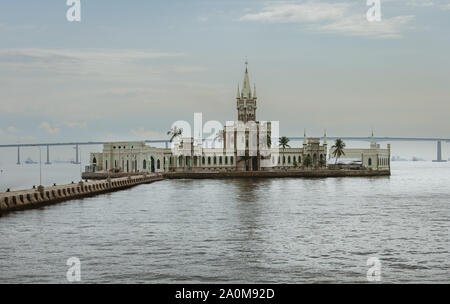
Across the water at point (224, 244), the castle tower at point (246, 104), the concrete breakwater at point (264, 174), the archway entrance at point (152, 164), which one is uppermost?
the castle tower at point (246, 104)

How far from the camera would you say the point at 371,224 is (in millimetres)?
47062

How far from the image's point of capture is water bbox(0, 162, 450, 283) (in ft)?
87.5

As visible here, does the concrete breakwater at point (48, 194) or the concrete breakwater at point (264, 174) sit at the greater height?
the concrete breakwater at point (48, 194)

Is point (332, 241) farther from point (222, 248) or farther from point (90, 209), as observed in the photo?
point (90, 209)

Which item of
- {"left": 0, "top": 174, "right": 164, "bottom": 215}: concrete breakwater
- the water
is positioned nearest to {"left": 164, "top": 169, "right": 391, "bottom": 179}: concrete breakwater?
{"left": 0, "top": 174, "right": 164, "bottom": 215}: concrete breakwater

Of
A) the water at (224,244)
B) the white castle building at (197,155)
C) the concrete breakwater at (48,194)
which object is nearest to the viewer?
the water at (224,244)

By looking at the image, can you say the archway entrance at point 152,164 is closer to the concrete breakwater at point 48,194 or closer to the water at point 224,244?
the concrete breakwater at point 48,194

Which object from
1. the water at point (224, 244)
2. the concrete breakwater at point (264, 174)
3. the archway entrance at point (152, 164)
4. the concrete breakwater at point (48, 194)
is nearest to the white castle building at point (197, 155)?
the archway entrance at point (152, 164)

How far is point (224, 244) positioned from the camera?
35.4 meters

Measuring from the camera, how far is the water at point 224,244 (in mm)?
26672

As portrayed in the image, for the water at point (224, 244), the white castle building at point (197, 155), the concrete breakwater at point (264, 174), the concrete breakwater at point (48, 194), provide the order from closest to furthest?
the water at point (224, 244), the concrete breakwater at point (48, 194), the concrete breakwater at point (264, 174), the white castle building at point (197, 155)

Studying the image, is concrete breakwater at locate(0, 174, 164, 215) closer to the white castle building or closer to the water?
the water
